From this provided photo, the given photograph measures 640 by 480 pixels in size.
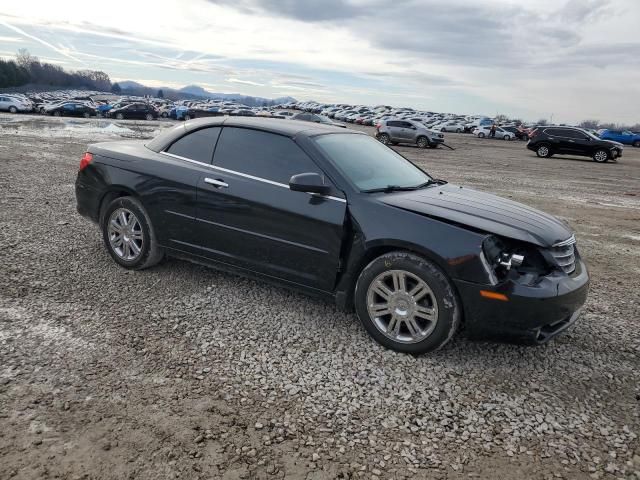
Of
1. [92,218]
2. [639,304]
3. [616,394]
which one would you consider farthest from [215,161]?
[639,304]

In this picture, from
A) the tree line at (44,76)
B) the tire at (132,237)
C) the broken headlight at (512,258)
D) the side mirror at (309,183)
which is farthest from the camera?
the tree line at (44,76)

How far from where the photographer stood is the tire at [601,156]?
23698 millimetres

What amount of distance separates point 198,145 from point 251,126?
0.57 m

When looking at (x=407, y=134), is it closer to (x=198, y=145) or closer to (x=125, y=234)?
(x=198, y=145)

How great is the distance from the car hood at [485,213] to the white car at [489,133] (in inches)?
1692

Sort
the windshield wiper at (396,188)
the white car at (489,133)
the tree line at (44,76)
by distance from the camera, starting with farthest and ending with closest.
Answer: the tree line at (44,76), the white car at (489,133), the windshield wiper at (396,188)

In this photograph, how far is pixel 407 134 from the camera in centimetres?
2641

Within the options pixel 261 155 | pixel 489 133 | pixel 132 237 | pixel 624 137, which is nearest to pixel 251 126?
pixel 261 155

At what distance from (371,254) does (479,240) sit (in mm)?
811

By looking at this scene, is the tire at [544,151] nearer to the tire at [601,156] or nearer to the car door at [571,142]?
the car door at [571,142]

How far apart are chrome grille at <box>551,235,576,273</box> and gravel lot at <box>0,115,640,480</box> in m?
0.70

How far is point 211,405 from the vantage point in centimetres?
298

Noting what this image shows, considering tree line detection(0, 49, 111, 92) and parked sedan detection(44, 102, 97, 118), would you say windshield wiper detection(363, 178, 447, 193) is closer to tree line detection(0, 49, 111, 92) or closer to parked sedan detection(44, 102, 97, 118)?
parked sedan detection(44, 102, 97, 118)

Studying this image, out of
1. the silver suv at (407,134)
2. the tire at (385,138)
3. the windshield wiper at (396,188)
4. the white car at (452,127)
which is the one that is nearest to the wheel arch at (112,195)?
the windshield wiper at (396,188)
